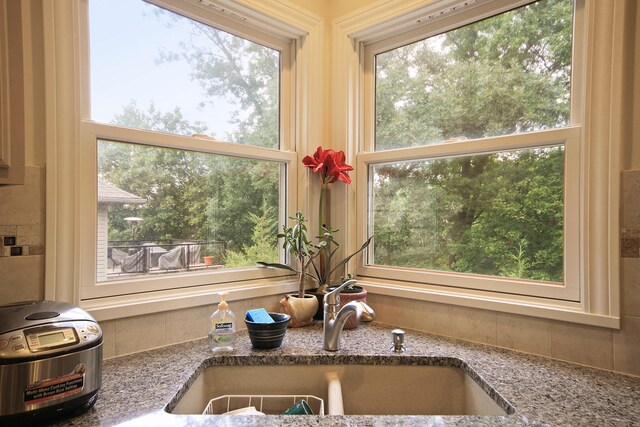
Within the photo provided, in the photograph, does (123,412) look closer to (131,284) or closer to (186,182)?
(131,284)

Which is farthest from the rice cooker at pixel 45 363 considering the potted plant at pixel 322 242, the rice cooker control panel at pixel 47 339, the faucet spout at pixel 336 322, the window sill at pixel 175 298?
the potted plant at pixel 322 242

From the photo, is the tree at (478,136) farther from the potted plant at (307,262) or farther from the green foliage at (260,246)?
the green foliage at (260,246)

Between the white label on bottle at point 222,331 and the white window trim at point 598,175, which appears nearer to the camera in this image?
the white window trim at point 598,175

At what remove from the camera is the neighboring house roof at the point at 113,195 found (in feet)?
4.09

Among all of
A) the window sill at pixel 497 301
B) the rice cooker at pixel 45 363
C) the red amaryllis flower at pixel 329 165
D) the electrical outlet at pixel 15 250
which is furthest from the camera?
the red amaryllis flower at pixel 329 165

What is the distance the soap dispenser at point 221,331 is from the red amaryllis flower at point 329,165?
2.41ft

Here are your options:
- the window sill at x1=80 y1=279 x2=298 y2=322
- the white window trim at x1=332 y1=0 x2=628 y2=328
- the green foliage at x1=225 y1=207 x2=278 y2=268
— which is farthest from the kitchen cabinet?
the white window trim at x1=332 y1=0 x2=628 y2=328

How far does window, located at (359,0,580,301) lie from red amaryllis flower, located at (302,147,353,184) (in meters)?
0.15

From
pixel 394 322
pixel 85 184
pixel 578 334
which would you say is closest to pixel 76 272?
pixel 85 184

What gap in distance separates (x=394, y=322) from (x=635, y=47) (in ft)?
4.19

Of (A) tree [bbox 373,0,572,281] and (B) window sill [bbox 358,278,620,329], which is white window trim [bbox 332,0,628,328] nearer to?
(B) window sill [bbox 358,278,620,329]

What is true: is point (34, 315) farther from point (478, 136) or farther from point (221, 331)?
point (478, 136)

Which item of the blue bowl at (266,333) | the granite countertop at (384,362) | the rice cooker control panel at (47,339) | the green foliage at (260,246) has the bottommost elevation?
the granite countertop at (384,362)

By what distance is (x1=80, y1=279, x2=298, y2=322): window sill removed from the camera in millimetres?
1187
